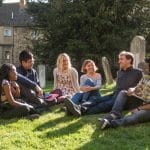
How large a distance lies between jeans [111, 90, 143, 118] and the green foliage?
2097 centimetres

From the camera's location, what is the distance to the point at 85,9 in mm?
30891

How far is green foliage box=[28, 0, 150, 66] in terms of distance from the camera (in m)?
30.9

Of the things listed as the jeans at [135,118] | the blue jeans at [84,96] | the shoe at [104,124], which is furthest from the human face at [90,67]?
the shoe at [104,124]

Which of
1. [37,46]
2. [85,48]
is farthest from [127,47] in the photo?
[37,46]

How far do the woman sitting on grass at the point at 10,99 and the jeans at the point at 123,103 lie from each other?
1685 mm

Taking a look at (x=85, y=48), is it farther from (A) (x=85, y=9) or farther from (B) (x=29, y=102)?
(B) (x=29, y=102)

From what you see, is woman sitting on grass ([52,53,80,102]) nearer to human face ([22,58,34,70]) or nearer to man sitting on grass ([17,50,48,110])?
man sitting on grass ([17,50,48,110])

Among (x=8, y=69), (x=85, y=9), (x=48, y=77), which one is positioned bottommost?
(x=48, y=77)

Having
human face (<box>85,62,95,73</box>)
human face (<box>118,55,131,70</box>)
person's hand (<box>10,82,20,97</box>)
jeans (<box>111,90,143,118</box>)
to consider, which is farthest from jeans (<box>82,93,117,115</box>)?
person's hand (<box>10,82,20,97</box>)

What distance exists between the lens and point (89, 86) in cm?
1052

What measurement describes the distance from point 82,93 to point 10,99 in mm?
2035

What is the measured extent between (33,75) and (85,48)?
20.2 metres

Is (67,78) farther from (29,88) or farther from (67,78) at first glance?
(29,88)

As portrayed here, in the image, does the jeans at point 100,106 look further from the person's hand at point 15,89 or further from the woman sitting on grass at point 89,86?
the person's hand at point 15,89
